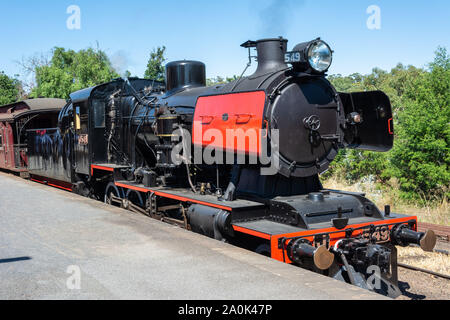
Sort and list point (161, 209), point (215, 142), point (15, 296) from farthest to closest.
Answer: point (161, 209)
point (215, 142)
point (15, 296)

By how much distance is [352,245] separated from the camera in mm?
4680

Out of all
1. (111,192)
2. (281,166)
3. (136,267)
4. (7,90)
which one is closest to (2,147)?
(111,192)

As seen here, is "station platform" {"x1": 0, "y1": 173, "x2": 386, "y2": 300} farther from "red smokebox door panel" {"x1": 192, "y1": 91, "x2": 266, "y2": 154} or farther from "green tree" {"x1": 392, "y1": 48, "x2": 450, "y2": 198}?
"green tree" {"x1": 392, "y1": 48, "x2": 450, "y2": 198}

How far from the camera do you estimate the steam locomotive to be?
4.73m

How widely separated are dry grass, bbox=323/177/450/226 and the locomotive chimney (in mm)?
6371

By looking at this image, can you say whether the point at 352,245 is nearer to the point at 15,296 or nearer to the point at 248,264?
the point at 248,264

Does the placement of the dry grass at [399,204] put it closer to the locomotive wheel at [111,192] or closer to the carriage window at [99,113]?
the locomotive wheel at [111,192]

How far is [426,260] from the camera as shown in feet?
21.6

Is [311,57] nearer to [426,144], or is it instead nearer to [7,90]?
[426,144]

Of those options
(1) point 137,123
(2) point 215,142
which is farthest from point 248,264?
(1) point 137,123

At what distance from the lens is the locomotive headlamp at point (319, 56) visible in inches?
200

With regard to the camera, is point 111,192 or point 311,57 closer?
point 311,57

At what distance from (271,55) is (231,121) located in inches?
43.8
